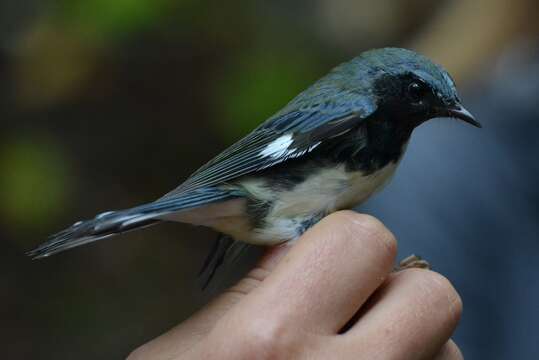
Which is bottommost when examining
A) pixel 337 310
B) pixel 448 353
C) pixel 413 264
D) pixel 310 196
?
pixel 448 353

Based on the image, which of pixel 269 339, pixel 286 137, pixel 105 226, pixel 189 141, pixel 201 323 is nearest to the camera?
pixel 269 339

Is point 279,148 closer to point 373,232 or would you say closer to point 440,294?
point 373,232

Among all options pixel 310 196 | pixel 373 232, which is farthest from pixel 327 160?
pixel 373 232

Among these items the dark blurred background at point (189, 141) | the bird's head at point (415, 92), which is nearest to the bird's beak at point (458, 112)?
the bird's head at point (415, 92)

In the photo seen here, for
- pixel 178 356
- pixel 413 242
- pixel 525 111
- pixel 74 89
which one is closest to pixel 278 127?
pixel 178 356

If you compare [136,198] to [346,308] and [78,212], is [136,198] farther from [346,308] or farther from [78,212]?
[346,308]

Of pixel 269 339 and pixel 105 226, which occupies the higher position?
pixel 105 226

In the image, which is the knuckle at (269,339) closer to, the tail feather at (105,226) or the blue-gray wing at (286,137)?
the tail feather at (105,226)

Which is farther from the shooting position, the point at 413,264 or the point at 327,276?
the point at 413,264
